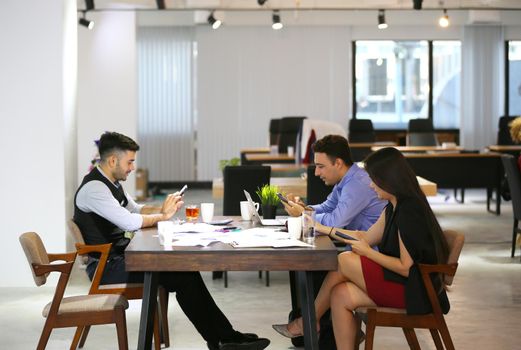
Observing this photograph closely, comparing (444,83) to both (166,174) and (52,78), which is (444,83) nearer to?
(166,174)

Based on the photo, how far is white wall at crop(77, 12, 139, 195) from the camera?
12.7 meters

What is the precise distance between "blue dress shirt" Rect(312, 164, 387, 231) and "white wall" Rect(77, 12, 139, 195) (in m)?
7.95

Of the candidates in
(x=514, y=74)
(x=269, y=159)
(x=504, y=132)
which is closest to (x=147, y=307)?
(x=269, y=159)

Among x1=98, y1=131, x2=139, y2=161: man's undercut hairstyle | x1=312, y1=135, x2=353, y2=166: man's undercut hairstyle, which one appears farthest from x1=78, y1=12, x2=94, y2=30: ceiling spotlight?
x1=312, y1=135, x2=353, y2=166: man's undercut hairstyle

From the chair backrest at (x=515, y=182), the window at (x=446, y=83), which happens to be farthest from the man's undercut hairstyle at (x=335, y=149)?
the window at (x=446, y=83)

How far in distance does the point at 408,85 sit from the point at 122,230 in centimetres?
1264

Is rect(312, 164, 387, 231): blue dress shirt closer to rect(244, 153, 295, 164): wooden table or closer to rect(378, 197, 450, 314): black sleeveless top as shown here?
rect(378, 197, 450, 314): black sleeveless top

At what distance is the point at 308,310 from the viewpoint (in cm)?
400

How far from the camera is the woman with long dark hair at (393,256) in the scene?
13.3ft

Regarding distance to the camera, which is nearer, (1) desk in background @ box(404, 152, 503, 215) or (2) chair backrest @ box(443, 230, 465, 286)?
(2) chair backrest @ box(443, 230, 465, 286)

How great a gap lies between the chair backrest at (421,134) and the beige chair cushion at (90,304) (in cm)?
1057

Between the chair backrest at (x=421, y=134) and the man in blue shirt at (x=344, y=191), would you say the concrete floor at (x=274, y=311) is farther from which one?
the chair backrest at (x=421, y=134)

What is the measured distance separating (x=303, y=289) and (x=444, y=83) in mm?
13508

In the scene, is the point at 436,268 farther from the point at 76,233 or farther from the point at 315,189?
the point at 315,189
